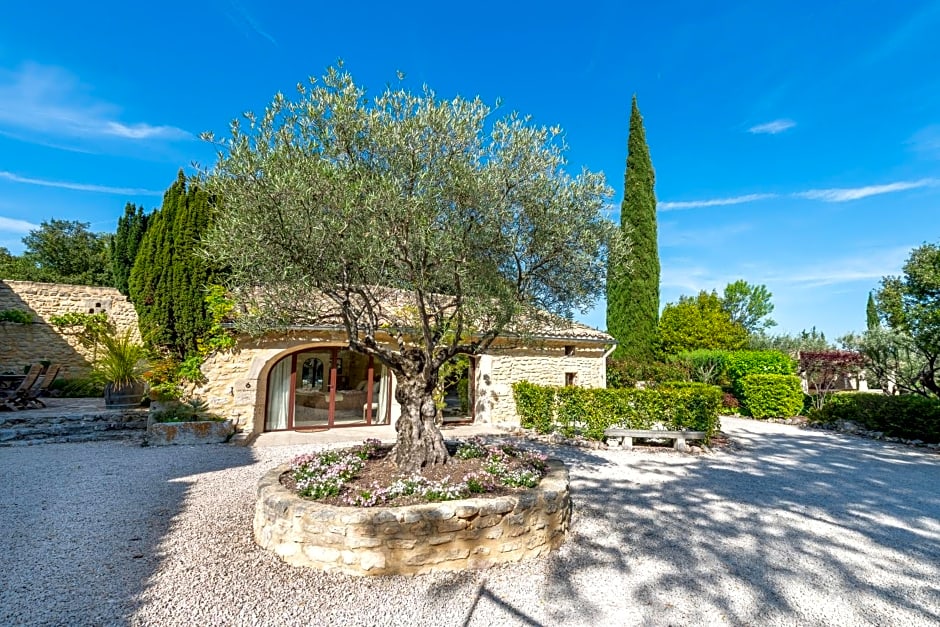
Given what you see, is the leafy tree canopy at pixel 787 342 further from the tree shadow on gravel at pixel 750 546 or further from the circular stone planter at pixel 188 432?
the circular stone planter at pixel 188 432

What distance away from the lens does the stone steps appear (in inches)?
360

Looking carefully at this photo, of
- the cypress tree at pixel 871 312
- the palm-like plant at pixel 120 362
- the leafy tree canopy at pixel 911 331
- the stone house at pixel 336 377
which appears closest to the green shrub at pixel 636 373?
the stone house at pixel 336 377

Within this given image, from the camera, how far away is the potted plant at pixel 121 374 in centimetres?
1052

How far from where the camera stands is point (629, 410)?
1109 centimetres

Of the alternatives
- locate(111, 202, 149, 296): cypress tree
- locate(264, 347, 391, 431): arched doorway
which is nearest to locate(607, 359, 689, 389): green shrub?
locate(264, 347, 391, 431): arched doorway

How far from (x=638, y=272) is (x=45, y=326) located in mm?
23573

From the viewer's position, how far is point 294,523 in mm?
4328

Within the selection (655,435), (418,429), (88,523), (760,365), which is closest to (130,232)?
(88,523)

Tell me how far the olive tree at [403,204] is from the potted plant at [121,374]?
7.48 m

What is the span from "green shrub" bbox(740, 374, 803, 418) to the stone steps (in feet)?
63.6

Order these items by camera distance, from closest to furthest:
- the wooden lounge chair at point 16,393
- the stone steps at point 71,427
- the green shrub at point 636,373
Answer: the stone steps at point 71,427 → the wooden lounge chair at point 16,393 → the green shrub at point 636,373

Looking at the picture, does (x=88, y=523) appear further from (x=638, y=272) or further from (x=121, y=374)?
(x=638, y=272)

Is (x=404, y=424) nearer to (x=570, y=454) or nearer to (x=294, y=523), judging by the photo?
(x=294, y=523)

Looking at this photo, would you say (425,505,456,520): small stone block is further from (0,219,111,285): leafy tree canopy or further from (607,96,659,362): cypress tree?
(0,219,111,285): leafy tree canopy
